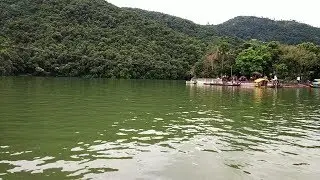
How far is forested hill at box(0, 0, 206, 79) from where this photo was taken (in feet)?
416

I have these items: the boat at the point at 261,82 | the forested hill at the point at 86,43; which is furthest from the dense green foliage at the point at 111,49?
the boat at the point at 261,82

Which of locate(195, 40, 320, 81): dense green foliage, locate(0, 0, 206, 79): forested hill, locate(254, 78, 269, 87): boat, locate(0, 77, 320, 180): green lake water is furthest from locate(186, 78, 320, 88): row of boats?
locate(0, 77, 320, 180): green lake water

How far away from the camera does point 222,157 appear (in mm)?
12969

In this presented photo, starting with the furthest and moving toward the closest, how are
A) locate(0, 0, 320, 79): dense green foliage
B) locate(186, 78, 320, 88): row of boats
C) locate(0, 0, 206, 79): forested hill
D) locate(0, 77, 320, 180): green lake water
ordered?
1. locate(0, 0, 206, 79): forested hill
2. locate(0, 0, 320, 79): dense green foliage
3. locate(186, 78, 320, 88): row of boats
4. locate(0, 77, 320, 180): green lake water

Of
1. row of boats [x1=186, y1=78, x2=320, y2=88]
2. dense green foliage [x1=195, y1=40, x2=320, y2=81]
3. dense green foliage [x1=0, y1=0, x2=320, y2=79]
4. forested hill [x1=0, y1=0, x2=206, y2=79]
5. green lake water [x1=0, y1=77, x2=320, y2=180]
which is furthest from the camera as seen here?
forested hill [x1=0, y1=0, x2=206, y2=79]

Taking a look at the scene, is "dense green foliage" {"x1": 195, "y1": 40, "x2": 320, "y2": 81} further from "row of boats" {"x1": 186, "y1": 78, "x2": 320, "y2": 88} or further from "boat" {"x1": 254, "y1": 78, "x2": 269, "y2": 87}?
"boat" {"x1": 254, "y1": 78, "x2": 269, "y2": 87}

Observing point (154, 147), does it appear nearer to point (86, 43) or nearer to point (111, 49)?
point (111, 49)

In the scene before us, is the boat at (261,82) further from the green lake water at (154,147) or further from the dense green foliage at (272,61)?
the green lake water at (154,147)

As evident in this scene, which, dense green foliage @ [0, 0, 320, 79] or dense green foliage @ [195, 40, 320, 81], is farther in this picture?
dense green foliage @ [0, 0, 320, 79]

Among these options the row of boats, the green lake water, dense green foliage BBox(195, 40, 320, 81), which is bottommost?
the green lake water

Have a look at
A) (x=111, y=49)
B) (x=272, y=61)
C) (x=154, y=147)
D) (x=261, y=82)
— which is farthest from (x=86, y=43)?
(x=154, y=147)

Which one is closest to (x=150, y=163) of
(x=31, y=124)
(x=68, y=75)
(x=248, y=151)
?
(x=248, y=151)

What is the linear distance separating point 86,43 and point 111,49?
928cm

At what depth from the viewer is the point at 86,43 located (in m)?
143
